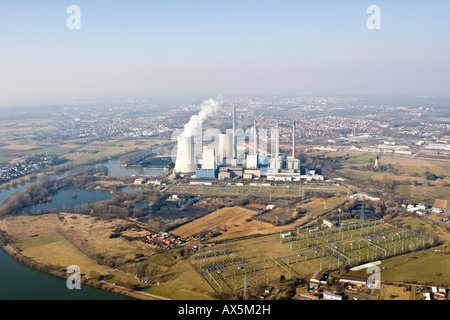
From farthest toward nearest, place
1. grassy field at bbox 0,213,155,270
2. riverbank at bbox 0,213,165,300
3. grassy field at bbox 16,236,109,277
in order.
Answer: grassy field at bbox 0,213,155,270 < grassy field at bbox 16,236,109,277 < riverbank at bbox 0,213,165,300

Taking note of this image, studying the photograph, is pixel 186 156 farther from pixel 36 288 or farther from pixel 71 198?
pixel 36 288

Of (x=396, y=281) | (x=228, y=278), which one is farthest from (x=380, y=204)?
(x=228, y=278)

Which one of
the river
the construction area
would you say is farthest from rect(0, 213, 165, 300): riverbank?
the construction area

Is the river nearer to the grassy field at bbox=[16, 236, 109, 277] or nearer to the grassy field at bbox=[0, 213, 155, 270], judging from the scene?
the grassy field at bbox=[16, 236, 109, 277]

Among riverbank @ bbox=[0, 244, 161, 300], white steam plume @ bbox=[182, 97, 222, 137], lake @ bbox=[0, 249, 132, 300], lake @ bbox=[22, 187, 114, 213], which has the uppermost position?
white steam plume @ bbox=[182, 97, 222, 137]

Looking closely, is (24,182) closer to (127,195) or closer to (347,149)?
(127,195)

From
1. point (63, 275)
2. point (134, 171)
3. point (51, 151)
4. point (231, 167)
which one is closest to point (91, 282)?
point (63, 275)
